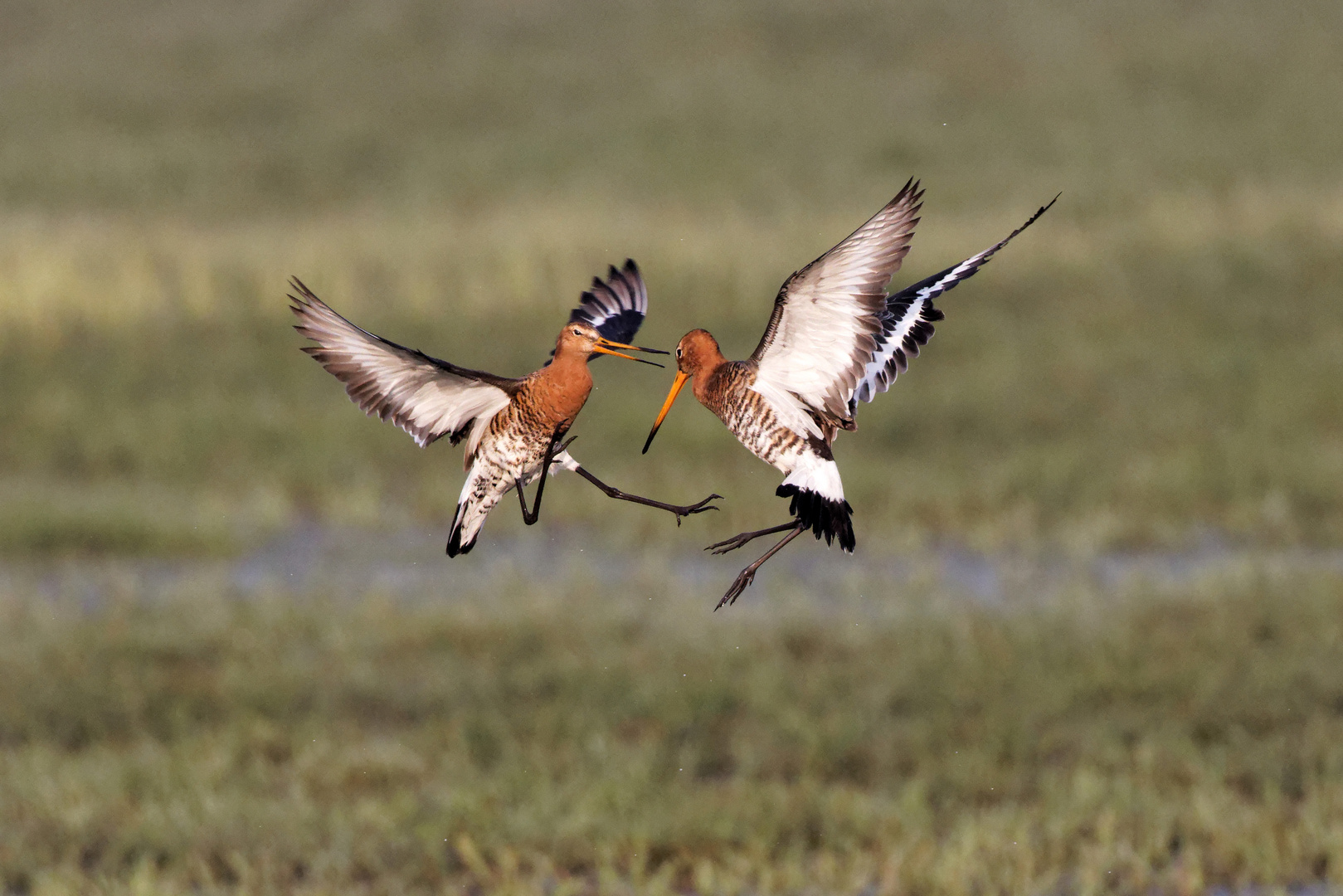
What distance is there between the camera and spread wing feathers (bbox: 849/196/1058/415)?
133cm

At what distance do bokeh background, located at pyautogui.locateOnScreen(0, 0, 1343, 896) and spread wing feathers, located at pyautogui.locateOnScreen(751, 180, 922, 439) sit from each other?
0.47ft

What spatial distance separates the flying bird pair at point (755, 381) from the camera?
1.29 meters

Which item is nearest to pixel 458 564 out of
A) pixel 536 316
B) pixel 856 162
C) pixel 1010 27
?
pixel 536 316

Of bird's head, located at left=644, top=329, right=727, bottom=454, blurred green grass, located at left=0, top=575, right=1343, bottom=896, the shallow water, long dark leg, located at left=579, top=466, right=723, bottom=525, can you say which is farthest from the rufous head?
the shallow water

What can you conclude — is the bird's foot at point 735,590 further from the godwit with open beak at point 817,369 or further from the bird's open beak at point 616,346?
the bird's open beak at point 616,346

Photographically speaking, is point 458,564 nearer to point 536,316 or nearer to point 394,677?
point 394,677

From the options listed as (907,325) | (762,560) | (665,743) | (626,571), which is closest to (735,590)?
(762,560)

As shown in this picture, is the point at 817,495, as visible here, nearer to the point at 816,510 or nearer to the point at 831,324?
the point at 816,510

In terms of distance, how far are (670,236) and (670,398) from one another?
1.37m

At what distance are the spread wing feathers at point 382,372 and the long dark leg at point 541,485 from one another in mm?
63

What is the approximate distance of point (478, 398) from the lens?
56.6 inches

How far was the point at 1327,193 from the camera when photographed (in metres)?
30.5

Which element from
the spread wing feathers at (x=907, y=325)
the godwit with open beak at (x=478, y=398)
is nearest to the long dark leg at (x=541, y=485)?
the godwit with open beak at (x=478, y=398)

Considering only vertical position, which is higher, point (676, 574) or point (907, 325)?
point (907, 325)
